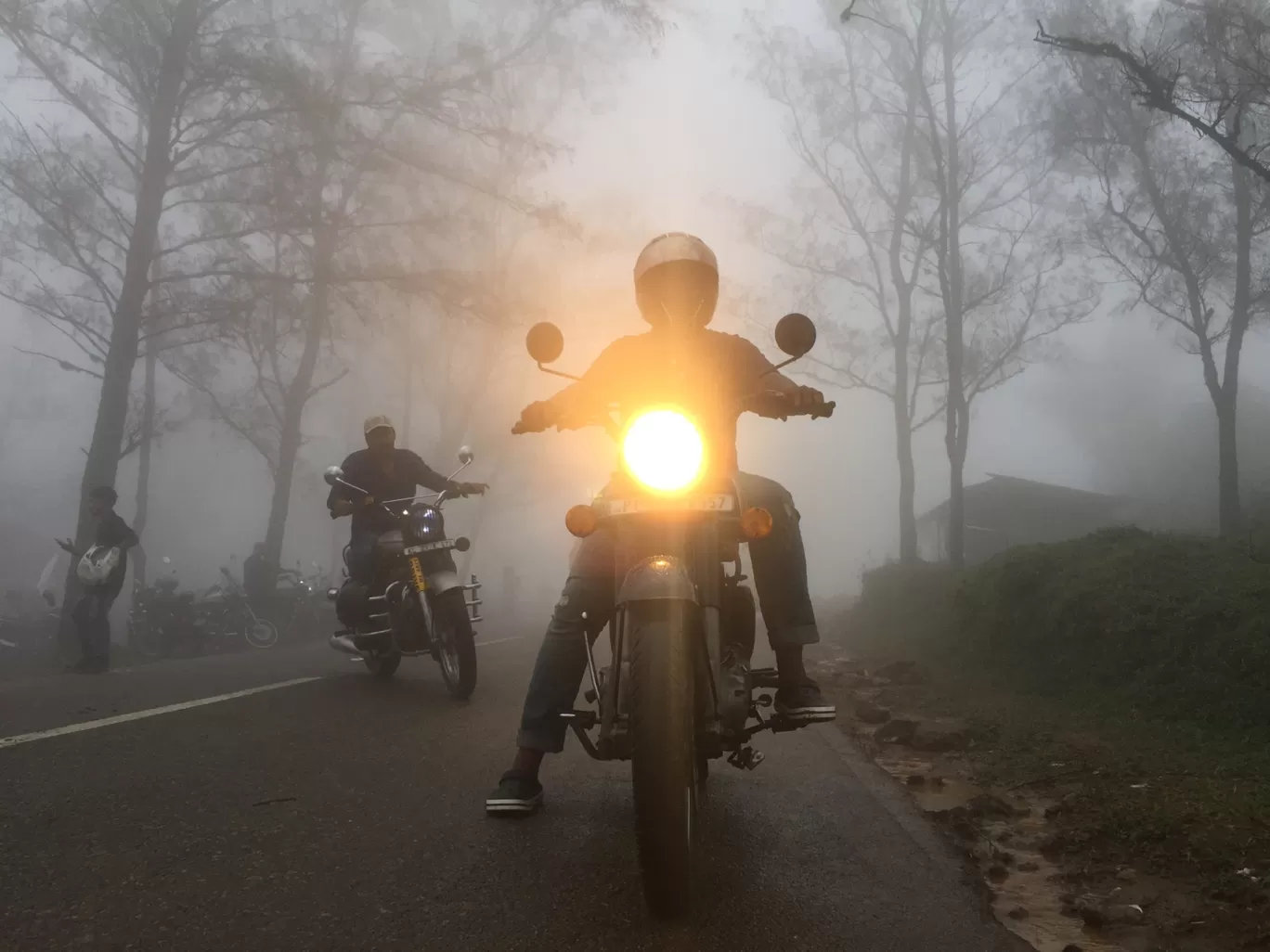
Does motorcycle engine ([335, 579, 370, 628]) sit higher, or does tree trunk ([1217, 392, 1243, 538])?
tree trunk ([1217, 392, 1243, 538])

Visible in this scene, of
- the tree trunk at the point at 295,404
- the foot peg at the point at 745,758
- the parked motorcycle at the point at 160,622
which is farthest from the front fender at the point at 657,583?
the tree trunk at the point at 295,404

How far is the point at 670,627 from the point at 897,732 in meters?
3.68

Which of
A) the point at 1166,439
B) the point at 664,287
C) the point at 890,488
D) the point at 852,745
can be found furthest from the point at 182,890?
the point at 890,488

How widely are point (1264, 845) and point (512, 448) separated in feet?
96.8

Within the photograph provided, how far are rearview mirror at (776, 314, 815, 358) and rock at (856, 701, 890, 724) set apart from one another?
4040mm

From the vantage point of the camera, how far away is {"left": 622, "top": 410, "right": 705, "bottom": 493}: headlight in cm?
309

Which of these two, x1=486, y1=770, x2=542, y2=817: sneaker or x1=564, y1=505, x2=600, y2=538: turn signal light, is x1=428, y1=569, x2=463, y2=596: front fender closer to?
x1=486, y1=770, x2=542, y2=817: sneaker

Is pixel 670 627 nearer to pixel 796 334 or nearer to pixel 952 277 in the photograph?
pixel 796 334

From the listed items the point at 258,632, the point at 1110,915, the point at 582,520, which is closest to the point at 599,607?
the point at 582,520

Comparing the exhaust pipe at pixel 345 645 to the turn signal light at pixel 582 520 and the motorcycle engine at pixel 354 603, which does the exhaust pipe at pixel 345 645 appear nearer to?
the motorcycle engine at pixel 354 603

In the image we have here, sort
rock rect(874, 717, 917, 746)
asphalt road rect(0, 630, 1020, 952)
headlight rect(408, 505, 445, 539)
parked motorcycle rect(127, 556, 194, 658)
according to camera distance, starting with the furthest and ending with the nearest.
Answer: parked motorcycle rect(127, 556, 194, 658), headlight rect(408, 505, 445, 539), rock rect(874, 717, 917, 746), asphalt road rect(0, 630, 1020, 952)

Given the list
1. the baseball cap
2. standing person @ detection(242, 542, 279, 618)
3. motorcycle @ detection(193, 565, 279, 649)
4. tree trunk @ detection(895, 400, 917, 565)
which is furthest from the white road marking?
tree trunk @ detection(895, 400, 917, 565)

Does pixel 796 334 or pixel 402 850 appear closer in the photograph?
pixel 402 850

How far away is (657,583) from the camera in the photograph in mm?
2846
